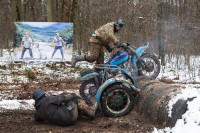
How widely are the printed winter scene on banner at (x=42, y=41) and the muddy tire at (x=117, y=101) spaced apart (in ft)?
27.7

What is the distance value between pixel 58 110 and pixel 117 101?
4.51 ft

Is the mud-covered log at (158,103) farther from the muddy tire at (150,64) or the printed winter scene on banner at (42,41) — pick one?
the printed winter scene on banner at (42,41)

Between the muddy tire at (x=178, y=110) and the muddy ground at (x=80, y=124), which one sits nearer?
the muddy tire at (x=178, y=110)

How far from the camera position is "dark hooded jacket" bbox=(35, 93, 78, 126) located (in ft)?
17.0

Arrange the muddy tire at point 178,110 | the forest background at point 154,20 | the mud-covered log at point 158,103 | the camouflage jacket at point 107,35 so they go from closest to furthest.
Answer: the muddy tire at point 178,110 < the mud-covered log at point 158,103 < the camouflage jacket at point 107,35 < the forest background at point 154,20

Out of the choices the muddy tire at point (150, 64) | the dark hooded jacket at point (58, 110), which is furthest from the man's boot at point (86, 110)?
the muddy tire at point (150, 64)

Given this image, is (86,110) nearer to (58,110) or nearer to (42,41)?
(58,110)

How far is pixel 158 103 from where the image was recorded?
16.5ft

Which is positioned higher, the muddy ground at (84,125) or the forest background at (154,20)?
the forest background at (154,20)

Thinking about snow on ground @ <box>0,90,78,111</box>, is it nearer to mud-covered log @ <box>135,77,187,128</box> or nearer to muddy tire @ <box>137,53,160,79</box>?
mud-covered log @ <box>135,77,187,128</box>

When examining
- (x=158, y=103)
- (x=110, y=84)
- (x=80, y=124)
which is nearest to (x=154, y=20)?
(x=110, y=84)

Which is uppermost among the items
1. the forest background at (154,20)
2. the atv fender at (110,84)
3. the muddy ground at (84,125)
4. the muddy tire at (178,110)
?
the forest background at (154,20)

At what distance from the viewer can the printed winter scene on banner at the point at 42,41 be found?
1373 centimetres

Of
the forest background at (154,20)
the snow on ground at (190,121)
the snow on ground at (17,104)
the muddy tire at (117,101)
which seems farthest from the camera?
the forest background at (154,20)
